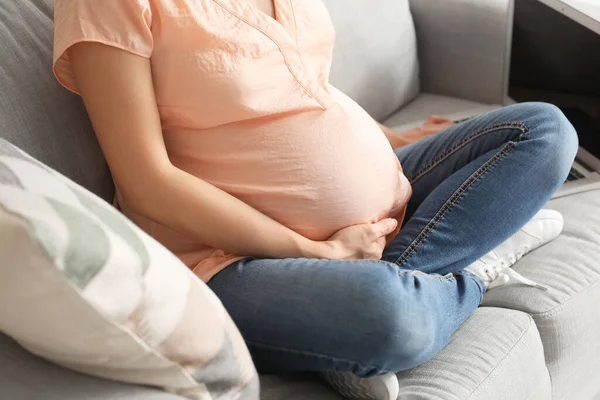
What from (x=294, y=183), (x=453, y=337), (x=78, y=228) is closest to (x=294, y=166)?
(x=294, y=183)

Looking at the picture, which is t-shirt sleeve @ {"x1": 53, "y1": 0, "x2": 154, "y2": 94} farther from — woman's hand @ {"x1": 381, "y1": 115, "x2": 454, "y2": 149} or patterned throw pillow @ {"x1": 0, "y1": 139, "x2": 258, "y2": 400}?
woman's hand @ {"x1": 381, "y1": 115, "x2": 454, "y2": 149}

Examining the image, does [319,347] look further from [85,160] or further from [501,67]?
[501,67]

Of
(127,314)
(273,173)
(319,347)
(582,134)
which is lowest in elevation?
(582,134)

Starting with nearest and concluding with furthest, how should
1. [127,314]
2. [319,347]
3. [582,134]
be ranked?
[127,314] < [319,347] < [582,134]

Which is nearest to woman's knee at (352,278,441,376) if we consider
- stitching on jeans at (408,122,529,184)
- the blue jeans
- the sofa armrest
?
the blue jeans

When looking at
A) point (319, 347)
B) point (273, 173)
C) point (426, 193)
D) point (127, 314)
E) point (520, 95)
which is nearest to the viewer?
point (127, 314)

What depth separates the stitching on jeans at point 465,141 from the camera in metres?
1.23

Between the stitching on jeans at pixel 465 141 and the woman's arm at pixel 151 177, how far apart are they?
0.94 ft

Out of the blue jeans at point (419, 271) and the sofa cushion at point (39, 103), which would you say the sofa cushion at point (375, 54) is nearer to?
the blue jeans at point (419, 271)

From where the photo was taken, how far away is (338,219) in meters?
1.12

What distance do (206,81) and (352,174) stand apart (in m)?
0.26

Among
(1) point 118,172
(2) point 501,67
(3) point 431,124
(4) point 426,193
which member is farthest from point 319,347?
(2) point 501,67

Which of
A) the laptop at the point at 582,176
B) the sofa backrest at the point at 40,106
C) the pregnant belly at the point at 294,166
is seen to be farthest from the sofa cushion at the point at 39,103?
the laptop at the point at 582,176

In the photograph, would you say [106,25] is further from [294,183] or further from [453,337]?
[453,337]
